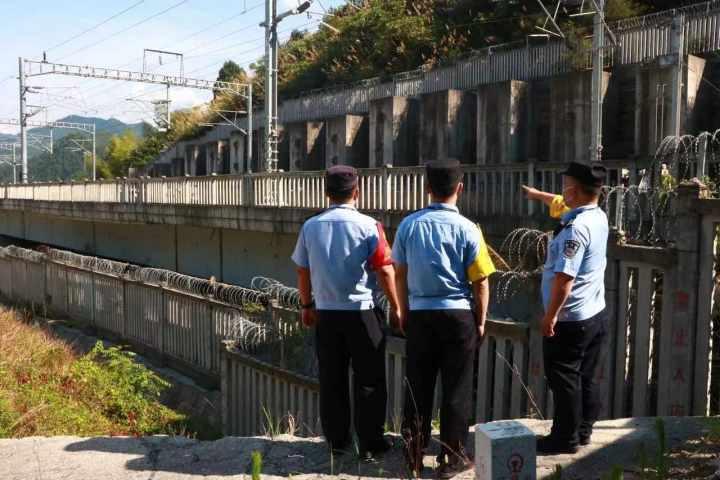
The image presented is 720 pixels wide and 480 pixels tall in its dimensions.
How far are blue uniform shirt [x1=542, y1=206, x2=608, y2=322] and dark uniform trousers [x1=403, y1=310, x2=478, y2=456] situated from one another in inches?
21.9

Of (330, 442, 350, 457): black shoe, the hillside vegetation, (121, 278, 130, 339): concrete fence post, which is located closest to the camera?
(330, 442, 350, 457): black shoe

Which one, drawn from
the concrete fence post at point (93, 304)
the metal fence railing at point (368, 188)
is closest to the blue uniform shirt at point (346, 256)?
the metal fence railing at point (368, 188)

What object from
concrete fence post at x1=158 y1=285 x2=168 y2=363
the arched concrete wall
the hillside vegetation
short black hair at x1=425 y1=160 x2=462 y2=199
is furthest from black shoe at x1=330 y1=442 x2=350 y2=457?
the hillside vegetation

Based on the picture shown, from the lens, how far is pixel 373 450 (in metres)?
4.54

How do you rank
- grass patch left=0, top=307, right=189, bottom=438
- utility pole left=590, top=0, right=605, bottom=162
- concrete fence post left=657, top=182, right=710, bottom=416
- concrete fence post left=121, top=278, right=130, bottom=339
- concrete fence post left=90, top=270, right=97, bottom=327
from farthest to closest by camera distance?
concrete fence post left=90, top=270, right=97, bottom=327
concrete fence post left=121, top=278, right=130, bottom=339
utility pole left=590, top=0, right=605, bottom=162
grass patch left=0, top=307, right=189, bottom=438
concrete fence post left=657, top=182, right=710, bottom=416

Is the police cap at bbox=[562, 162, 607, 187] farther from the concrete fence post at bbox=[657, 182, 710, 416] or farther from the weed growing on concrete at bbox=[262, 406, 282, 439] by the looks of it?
the weed growing on concrete at bbox=[262, 406, 282, 439]

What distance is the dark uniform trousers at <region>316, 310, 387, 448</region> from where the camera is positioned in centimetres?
449

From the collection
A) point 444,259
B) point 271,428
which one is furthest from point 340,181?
point 271,428

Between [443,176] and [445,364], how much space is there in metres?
1.08

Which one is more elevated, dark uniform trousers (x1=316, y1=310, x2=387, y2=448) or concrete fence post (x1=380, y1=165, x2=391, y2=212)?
concrete fence post (x1=380, y1=165, x2=391, y2=212)

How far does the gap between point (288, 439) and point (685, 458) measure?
2516 mm

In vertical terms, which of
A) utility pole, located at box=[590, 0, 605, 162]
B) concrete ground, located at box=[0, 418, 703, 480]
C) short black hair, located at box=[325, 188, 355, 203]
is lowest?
concrete ground, located at box=[0, 418, 703, 480]

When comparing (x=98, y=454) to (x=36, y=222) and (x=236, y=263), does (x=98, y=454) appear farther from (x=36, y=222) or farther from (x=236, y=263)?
(x=36, y=222)

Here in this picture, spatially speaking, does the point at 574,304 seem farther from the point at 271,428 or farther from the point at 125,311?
the point at 125,311
